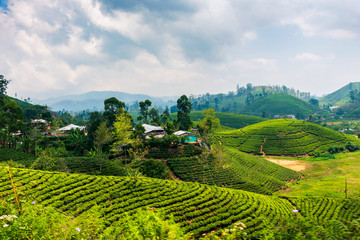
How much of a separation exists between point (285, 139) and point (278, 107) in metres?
112

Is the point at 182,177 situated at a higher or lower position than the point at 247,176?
higher

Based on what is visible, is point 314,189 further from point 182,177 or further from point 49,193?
point 49,193

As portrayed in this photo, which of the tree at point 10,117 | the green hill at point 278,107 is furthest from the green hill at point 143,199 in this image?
the green hill at point 278,107

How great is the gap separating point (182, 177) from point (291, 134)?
66742 mm

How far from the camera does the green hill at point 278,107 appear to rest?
161 meters

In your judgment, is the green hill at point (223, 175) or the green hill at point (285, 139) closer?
the green hill at point (223, 175)

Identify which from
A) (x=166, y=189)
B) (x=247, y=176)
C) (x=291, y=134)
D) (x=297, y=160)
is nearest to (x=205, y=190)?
(x=166, y=189)

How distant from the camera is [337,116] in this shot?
490 ft

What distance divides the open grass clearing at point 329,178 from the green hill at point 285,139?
22.1ft

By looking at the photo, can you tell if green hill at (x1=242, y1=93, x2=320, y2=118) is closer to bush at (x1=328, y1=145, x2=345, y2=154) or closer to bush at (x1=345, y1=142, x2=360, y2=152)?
bush at (x1=345, y1=142, x2=360, y2=152)

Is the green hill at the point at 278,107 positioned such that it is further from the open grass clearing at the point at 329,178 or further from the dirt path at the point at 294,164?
the dirt path at the point at 294,164

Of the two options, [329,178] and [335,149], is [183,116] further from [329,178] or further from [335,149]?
[335,149]

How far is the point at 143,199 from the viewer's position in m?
18.1

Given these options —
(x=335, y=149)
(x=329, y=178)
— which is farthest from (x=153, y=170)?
(x=335, y=149)
